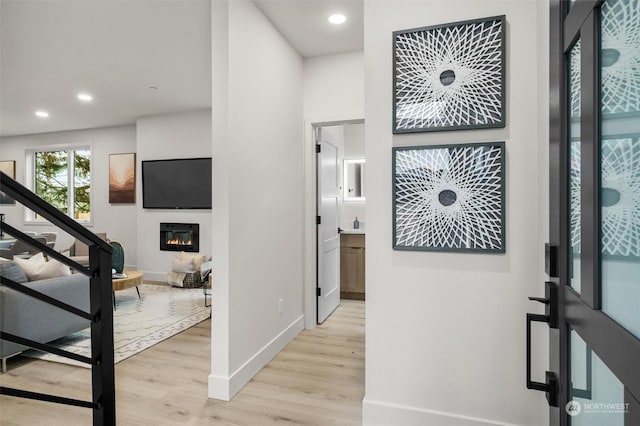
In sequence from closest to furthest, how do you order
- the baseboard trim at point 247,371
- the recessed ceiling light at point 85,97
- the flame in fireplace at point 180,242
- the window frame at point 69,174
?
the baseboard trim at point 247,371 → the recessed ceiling light at point 85,97 → the flame in fireplace at point 180,242 → the window frame at point 69,174

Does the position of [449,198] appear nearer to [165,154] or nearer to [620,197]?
[620,197]

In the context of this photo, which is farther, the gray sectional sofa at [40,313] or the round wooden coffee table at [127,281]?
the round wooden coffee table at [127,281]

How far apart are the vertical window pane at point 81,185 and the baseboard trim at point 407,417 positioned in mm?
7124

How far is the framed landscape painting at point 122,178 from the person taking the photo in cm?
657

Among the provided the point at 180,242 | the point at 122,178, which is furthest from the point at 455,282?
the point at 122,178

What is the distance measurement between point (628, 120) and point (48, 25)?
13.0ft

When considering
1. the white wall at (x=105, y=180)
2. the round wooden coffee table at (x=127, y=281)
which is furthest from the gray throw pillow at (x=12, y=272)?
the white wall at (x=105, y=180)

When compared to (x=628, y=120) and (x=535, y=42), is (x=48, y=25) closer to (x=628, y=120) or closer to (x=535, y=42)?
(x=535, y=42)

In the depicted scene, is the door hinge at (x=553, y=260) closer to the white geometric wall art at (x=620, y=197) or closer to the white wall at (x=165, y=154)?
the white geometric wall art at (x=620, y=197)

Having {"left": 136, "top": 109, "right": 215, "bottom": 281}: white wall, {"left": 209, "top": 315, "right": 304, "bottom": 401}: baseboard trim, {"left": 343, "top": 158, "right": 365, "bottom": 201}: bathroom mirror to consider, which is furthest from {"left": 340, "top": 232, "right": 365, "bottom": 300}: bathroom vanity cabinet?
{"left": 136, "top": 109, "right": 215, "bottom": 281}: white wall

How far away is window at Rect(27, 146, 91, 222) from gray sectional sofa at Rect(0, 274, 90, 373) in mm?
4466

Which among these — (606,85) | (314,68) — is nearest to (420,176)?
(606,85)

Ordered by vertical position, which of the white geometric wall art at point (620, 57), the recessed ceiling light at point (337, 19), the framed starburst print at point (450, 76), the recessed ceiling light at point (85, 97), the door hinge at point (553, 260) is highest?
the recessed ceiling light at point (85, 97)

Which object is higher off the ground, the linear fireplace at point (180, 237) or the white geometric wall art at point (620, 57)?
the white geometric wall art at point (620, 57)
